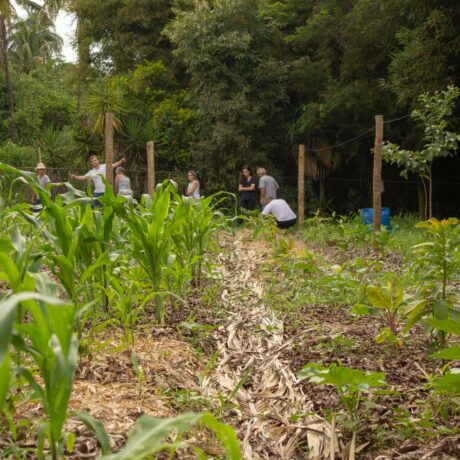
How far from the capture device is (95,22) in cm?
2011

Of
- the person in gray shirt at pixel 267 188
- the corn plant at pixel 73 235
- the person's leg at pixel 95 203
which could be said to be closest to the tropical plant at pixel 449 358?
the corn plant at pixel 73 235

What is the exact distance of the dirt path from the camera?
7.61ft

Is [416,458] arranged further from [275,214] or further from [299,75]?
[299,75]

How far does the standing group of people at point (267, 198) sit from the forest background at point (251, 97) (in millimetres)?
3267

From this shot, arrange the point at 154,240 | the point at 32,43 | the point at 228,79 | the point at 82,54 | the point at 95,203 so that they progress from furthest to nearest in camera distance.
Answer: the point at 32,43 < the point at 82,54 < the point at 228,79 < the point at 95,203 < the point at 154,240

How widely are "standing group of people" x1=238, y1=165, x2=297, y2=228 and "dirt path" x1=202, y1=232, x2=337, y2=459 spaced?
5733 millimetres

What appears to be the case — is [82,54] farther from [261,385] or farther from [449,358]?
[449,358]

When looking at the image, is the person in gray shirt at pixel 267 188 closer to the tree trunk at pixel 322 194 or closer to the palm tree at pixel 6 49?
the tree trunk at pixel 322 194

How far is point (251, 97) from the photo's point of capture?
17.0 meters

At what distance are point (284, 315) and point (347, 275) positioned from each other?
587 millimetres

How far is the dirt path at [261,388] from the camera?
2318mm

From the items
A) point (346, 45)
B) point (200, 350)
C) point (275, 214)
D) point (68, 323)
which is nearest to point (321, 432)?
point (200, 350)

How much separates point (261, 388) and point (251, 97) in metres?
14.7

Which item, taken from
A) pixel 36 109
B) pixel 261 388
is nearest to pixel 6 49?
pixel 36 109
